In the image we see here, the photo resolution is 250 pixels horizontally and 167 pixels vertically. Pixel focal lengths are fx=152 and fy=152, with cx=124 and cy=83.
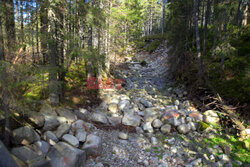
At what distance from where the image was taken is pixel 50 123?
16.3 feet

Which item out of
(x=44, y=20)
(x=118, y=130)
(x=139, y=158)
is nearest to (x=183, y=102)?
(x=118, y=130)

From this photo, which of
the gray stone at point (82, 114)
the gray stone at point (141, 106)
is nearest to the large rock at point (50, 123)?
the gray stone at point (82, 114)

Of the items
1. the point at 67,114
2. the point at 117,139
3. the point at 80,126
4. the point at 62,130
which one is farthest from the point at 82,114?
the point at 117,139

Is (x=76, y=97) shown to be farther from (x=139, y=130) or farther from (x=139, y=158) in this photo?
(x=139, y=158)

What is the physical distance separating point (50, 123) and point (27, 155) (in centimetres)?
161

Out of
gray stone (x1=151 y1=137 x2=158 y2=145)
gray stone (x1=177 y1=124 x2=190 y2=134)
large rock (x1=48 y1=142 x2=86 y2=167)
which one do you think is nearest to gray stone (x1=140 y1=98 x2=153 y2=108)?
gray stone (x1=177 y1=124 x2=190 y2=134)

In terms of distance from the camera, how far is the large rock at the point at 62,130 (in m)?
4.81

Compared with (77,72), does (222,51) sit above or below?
above

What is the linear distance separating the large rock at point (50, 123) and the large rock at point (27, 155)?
4.29ft

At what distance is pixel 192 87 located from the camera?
384 inches

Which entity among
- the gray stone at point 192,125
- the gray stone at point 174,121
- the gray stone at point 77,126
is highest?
the gray stone at point 77,126

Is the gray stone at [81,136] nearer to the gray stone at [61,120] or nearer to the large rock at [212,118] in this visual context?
the gray stone at [61,120]

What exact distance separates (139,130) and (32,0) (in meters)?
6.21

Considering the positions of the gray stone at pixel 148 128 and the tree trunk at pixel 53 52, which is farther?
the gray stone at pixel 148 128
